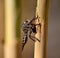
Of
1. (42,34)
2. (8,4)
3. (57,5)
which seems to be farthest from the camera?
(57,5)

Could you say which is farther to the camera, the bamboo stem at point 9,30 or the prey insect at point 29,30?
the prey insect at point 29,30

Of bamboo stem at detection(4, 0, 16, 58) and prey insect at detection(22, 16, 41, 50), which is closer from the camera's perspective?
bamboo stem at detection(4, 0, 16, 58)

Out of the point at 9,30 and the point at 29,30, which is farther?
the point at 29,30

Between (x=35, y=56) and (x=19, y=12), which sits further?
(x=35, y=56)

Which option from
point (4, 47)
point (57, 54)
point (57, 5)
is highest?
point (57, 5)

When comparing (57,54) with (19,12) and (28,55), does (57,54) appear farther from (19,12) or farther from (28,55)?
(19,12)

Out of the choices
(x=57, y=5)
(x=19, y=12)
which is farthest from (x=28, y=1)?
(x=57, y=5)

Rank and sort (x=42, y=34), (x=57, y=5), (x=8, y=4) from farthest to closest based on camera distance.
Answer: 1. (x=57, y=5)
2. (x=42, y=34)
3. (x=8, y=4)

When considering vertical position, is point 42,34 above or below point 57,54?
above
